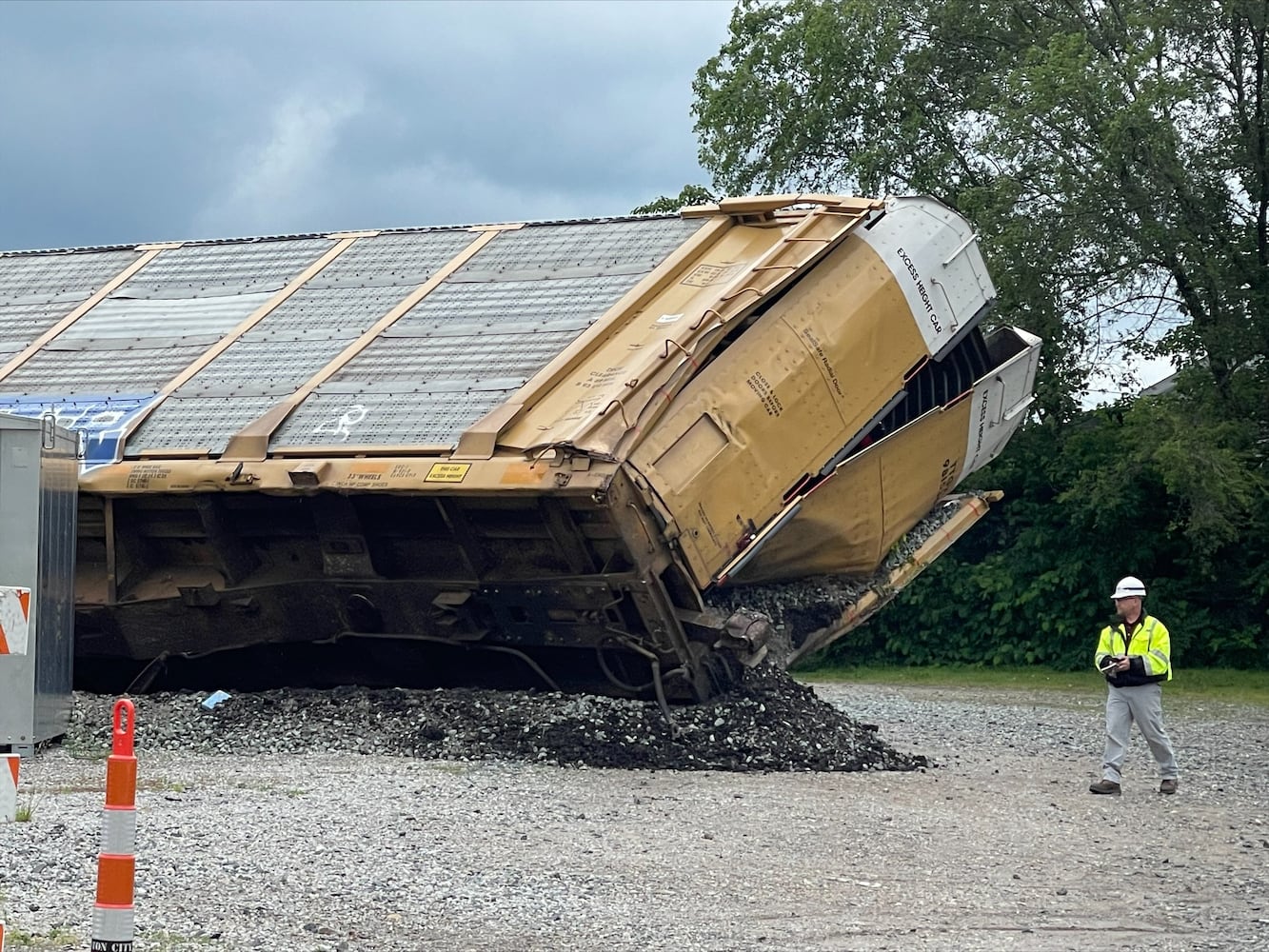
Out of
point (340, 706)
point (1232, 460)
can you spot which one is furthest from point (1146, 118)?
point (340, 706)

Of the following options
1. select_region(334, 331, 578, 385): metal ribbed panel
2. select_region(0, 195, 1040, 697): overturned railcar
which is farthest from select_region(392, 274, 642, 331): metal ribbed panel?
select_region(334, 331, 578, 385): metal ribbed panel

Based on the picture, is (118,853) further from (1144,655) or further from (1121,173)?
(1121,173)

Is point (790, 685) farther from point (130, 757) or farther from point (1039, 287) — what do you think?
point (1039, 287)

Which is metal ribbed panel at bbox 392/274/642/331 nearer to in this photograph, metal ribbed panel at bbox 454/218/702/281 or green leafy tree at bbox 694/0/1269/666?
metal ribbed panel at bbox 454/218/702/281

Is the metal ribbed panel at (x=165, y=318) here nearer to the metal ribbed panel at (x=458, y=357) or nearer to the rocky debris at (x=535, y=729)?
the metal ribbed panel at (x=458, y=357)

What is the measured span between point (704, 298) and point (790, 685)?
2467 mm

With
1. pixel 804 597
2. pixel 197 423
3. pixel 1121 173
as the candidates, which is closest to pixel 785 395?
pixel 804 597

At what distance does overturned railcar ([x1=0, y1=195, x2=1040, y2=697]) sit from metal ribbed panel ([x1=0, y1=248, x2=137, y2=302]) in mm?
666

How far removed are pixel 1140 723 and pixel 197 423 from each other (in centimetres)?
600

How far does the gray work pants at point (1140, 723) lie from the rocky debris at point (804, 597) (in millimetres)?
2222

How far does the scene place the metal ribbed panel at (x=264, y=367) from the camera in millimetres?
11453

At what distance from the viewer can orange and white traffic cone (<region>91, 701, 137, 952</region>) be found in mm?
4859

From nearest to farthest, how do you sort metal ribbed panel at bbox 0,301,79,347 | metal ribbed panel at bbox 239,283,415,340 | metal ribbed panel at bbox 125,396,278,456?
metal ribbed panel at bbox 125,396,278,456 < metal ribbed panel at bbox 239,283,415,340 < metal ribbed panel at bbox 0,301,79,347

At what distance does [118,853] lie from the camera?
16.0 ft
